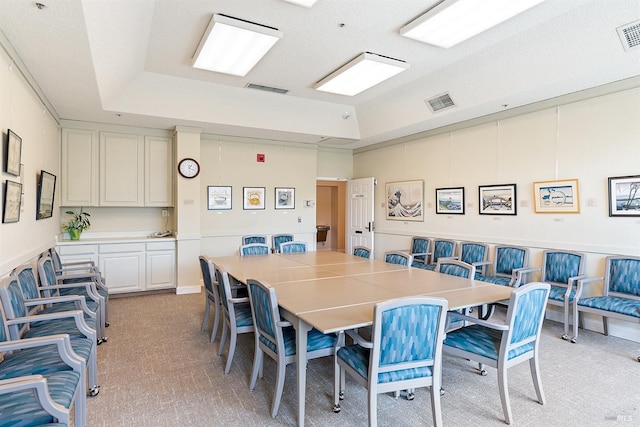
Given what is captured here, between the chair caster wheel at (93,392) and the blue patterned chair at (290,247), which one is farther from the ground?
the blue patterned chair at (290,247)

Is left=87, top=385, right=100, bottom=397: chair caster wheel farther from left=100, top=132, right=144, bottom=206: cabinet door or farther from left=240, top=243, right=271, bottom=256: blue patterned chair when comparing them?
left=100, top=132, right=144, bottom=206: cabinet door

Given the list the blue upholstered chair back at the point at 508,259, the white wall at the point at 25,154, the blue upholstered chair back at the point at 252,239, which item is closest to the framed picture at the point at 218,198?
the blue upholstered chair back at the point at 252,239

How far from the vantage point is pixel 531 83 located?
4.01 metres

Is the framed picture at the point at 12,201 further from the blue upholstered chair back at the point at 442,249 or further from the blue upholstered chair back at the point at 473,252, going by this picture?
the blue upholstered chair back at the point at 473,252

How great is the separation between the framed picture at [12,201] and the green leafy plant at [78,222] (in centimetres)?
266

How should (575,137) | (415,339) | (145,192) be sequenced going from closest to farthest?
(415,339), (575,137), (145,192)

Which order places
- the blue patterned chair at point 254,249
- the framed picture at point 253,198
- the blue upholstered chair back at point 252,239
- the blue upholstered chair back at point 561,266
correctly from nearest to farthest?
1. the blue upholstered chair back at point 561,266
2. the blue patterned chair at point 254,249
3. the blue upholstered chair back at point 252,239
4. the framed picture at point 253,198

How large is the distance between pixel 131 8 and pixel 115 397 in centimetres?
301

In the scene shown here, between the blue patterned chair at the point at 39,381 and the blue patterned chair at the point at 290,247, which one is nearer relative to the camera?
the blue patterned chair at the point at 39,381

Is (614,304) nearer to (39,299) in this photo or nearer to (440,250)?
(440,250)

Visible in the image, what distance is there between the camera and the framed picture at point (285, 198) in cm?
704

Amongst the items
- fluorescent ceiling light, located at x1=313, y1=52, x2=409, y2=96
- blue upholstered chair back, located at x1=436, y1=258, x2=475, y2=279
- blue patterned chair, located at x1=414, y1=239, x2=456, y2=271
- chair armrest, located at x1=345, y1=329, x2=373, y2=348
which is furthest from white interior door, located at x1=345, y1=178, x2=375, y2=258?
chair armrest, located at x1=345, y1=329, x2=373, y2=348

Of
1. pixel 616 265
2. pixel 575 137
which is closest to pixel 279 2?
pixel 575 137

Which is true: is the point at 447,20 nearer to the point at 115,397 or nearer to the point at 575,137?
the point at 575,137
